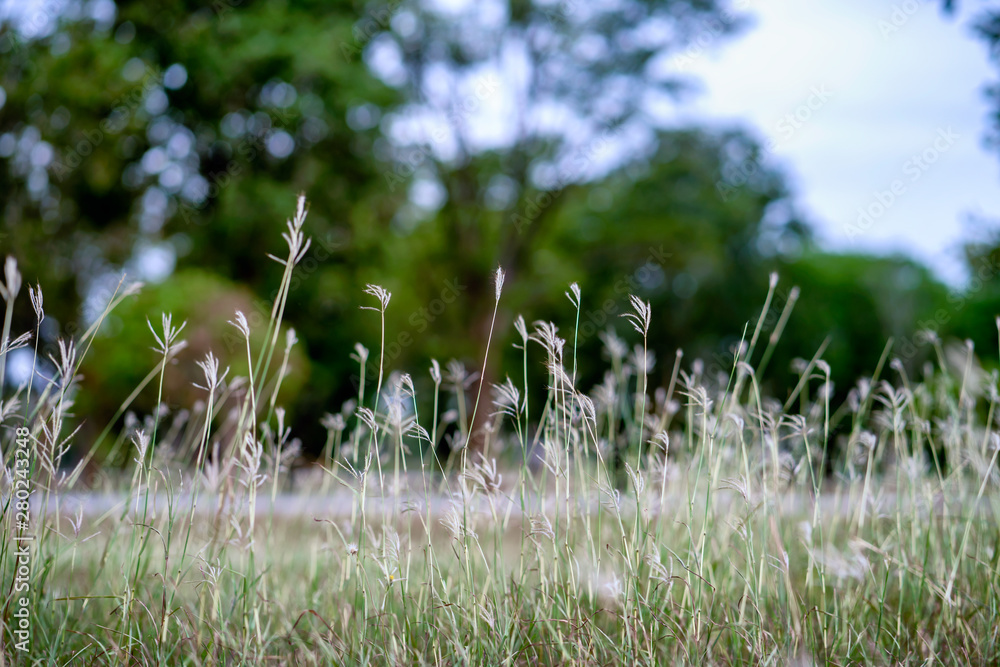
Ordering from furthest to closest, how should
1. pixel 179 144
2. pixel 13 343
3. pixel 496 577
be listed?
1. pixel 179 144
2. pixel 496 577
3. pixel 13 343

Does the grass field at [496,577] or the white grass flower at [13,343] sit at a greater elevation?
the white grass flower at [13,343]

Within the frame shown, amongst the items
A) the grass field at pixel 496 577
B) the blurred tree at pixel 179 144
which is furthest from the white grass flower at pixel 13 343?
the blurred tree at pixel 179 144

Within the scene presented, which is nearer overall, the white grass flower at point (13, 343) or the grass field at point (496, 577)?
the white grass flower at point (13, 343)

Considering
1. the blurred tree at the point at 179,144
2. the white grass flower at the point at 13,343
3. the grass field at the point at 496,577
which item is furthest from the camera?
the blurred tree at the point at 179,144

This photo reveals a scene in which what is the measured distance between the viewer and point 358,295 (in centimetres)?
1216

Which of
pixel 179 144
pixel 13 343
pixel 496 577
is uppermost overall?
pixel 179 144

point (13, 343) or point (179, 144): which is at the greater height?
point (179, 144)

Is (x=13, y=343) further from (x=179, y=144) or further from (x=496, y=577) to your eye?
(x=179, y=144)

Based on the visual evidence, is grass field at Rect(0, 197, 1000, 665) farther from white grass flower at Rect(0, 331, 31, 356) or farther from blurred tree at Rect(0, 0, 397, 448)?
blurred tree at Rect(0, 0, 397, 448)

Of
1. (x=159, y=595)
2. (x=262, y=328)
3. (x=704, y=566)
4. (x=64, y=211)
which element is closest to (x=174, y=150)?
(x=64, y=211)

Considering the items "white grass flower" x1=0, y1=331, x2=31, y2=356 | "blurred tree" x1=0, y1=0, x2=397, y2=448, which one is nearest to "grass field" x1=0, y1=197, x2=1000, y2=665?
"white grass flower" x1=0, y1=331, x2=31, y2=356

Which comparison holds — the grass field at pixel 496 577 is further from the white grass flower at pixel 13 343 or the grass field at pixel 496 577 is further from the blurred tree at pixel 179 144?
the blurred tree at pixel 179 144

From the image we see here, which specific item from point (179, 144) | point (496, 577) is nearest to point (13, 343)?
point (496, 577)

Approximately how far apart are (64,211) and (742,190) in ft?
37.6
